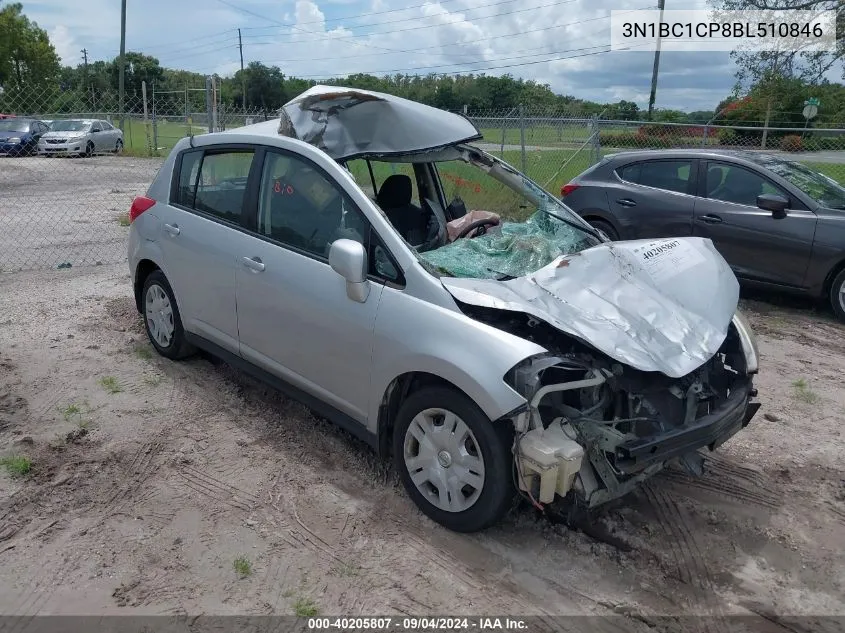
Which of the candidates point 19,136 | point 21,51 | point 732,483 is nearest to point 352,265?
point 732,483

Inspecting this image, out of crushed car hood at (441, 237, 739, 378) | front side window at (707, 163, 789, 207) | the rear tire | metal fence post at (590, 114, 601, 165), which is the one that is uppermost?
metal fence post at (590, 114, 601, 165)

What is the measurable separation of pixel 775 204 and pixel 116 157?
24.0 meters

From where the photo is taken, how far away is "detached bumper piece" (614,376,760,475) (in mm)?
3166

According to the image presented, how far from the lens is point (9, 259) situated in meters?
8.91

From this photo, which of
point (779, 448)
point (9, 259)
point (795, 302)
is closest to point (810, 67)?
point (795, 302)

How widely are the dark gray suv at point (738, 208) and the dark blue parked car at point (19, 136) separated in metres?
20.4

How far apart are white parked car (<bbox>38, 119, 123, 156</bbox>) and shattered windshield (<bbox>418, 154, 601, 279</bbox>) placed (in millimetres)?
20829

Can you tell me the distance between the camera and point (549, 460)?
3008 mm

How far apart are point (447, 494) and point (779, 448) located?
94.0 inches

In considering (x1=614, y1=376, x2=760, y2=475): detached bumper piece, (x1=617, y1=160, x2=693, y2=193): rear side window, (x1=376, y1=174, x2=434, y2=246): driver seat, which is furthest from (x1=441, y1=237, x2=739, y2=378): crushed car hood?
(x1=617, y1=160, x2=693, y2=193): rear side window

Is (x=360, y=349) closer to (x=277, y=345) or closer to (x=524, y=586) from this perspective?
(x=277, y=345)

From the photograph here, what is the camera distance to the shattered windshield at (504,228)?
4066 millimetres

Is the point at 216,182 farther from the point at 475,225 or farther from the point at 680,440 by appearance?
the point at 680,440

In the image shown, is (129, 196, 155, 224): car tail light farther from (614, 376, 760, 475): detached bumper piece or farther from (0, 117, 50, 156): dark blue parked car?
(0, 117, 50, 156): dark blue parked car
